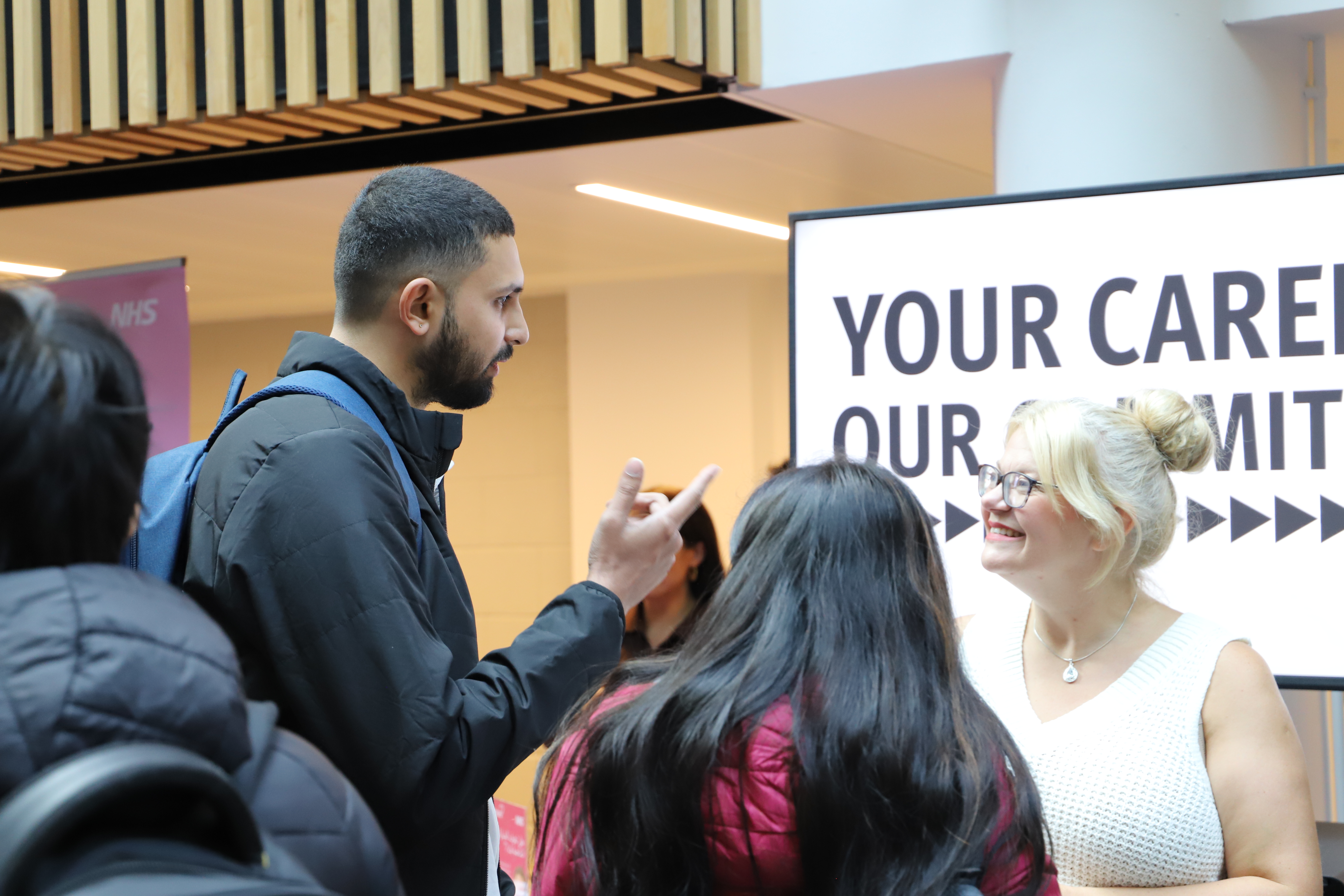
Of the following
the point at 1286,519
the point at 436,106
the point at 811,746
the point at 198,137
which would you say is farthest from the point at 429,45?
the point at 811,746

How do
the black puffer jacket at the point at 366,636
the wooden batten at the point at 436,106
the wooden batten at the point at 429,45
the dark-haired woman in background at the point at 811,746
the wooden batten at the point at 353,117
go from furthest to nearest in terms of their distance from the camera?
the wooden batten at the point at 353,117 → the wooden batten at the point at 436,106 → the wooden batten at the point at 429,45 → the black puffer jacket at the point at 366,636 → the dark-haired woman in background at the point at 811,746

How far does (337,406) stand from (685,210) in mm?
3026

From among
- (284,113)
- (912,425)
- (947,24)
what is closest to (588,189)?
(284,113)

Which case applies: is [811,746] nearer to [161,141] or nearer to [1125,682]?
[1125,682]

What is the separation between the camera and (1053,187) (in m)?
2.83

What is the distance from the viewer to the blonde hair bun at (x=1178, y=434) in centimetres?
198

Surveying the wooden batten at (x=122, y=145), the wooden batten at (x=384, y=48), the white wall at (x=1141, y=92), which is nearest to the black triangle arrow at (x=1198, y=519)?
the white wall at (x=1141, y=92)

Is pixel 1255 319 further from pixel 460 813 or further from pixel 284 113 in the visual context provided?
pixel 284 113

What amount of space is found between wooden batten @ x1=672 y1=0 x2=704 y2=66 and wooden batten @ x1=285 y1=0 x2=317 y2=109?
98cm

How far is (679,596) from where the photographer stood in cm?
378

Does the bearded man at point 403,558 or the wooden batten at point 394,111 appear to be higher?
the wooden batten at point 394,111

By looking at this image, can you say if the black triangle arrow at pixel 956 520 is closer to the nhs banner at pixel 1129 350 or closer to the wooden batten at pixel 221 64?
the nhs banner at pixel 1129 350

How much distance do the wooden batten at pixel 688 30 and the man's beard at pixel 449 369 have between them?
4.97 ft

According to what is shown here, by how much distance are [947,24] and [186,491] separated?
85.7 inches
